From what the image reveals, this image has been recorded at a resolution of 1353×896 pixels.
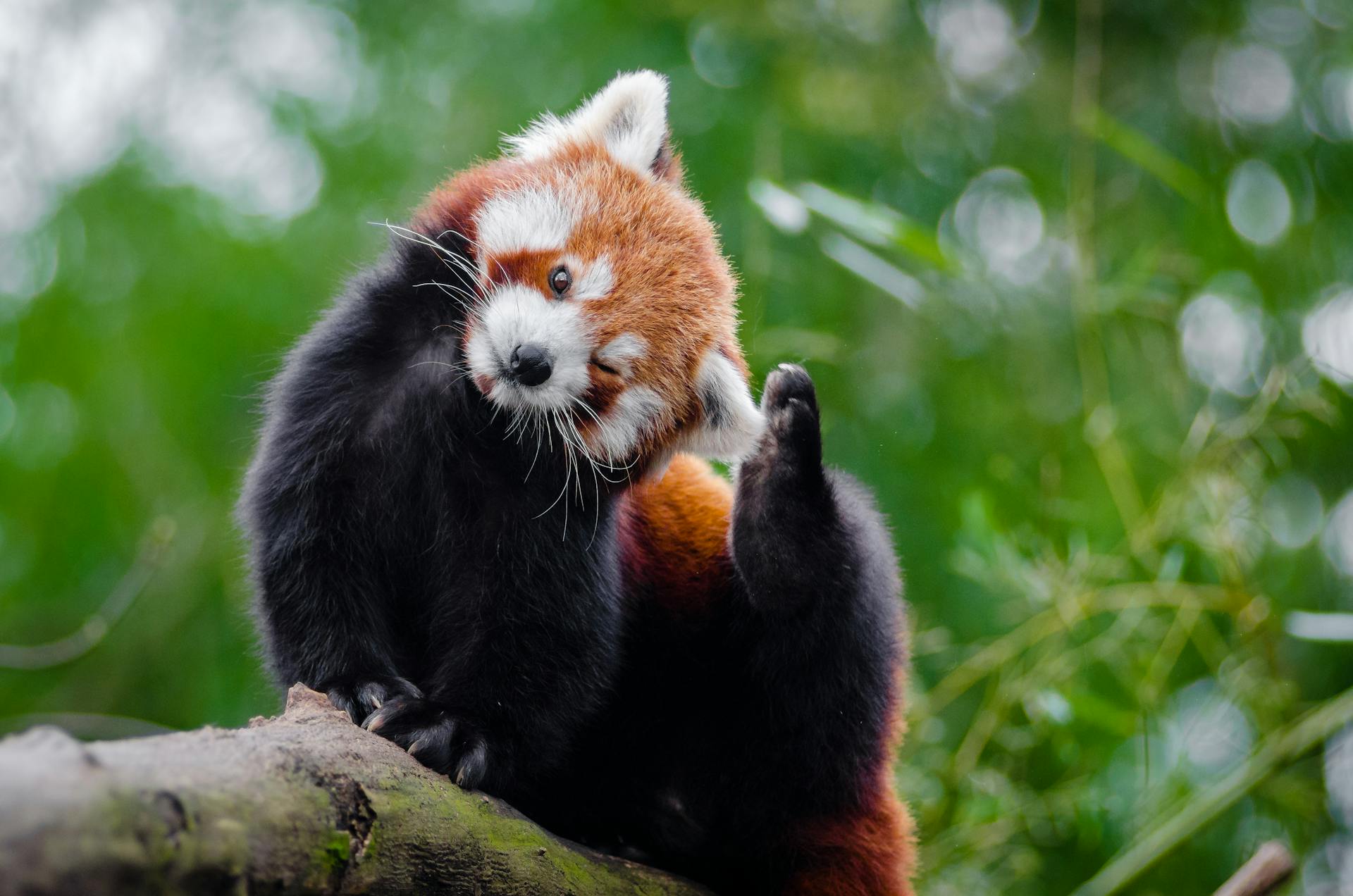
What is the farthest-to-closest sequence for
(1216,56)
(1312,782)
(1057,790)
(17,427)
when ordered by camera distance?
(1216,56) → (17,427) → (1312,782) → (1057,790)

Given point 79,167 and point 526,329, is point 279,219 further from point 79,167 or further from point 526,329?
point 526,329

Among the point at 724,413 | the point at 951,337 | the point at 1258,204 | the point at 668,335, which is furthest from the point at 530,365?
the point at 1258,204

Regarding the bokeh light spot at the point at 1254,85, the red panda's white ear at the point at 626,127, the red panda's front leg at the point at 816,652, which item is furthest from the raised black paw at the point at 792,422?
the bokeh light spot at the point at 1254,85

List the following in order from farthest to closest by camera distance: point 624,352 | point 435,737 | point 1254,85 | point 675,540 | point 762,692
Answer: point 1254,85 < point 675,540 < point 762,692 < point 624,352 < point 435,737

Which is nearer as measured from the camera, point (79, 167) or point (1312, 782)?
point (1312, 782)

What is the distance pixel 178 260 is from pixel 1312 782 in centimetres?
427

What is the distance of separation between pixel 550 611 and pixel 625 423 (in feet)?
1.14

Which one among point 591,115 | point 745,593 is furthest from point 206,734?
point 591,115

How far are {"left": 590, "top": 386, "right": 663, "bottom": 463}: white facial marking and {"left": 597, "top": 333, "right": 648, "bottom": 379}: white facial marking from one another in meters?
0.05

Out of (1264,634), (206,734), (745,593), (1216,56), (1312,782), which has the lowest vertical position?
(1312,782)

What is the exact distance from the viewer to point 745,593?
214 cm

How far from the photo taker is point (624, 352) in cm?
190

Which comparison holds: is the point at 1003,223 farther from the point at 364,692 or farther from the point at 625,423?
the point at 364,692

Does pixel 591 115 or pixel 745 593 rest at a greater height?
pixel 591 115
